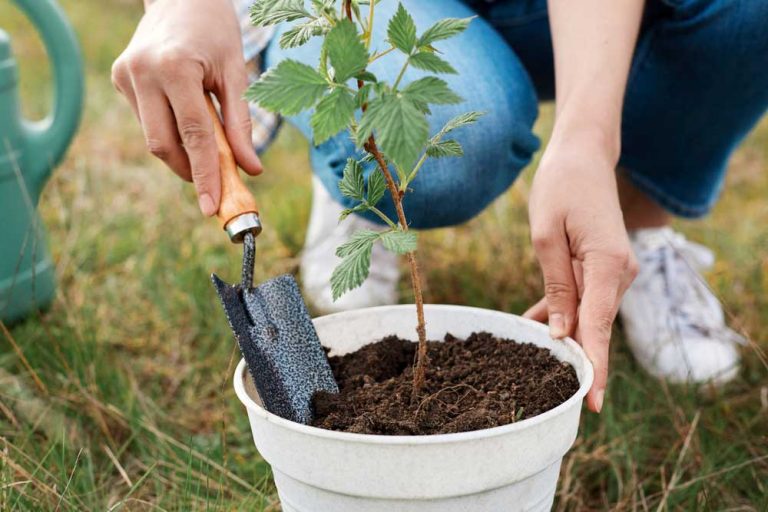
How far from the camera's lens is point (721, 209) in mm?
2877

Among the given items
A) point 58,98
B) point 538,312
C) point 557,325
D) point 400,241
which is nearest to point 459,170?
point 538,312

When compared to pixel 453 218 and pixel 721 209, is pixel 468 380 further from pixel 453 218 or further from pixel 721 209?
pixel 721 209

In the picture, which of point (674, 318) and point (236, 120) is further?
point (674, 318)

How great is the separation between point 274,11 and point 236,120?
1.09 ft

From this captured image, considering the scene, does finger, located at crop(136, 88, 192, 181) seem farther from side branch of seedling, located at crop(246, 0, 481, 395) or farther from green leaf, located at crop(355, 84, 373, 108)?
green leaf, located at crop(355, 84, 373, 108)

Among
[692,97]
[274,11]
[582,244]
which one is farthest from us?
[692,97]

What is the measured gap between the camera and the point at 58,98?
2061 millimetres

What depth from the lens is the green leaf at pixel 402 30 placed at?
88 cm

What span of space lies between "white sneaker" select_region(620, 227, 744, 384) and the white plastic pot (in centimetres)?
85

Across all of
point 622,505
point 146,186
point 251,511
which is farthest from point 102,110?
point 622,505

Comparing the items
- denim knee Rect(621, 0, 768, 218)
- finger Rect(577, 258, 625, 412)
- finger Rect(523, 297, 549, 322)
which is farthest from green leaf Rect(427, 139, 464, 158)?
denim knee Rect(621, 0, 768, 218)

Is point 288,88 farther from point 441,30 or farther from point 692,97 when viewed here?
point 692,97

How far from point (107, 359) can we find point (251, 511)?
0.73 m

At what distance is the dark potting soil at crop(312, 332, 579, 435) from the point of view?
3.31 ft
